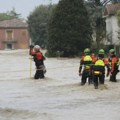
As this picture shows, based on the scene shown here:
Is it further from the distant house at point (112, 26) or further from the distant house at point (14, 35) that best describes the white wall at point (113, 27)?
the distant house at point (14, 35)

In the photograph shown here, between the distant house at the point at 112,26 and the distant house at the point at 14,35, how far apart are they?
65849 mm

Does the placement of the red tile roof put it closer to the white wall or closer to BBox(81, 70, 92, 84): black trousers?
the white wall

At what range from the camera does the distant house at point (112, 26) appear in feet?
217

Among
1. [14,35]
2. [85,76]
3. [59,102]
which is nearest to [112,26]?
[85,76]

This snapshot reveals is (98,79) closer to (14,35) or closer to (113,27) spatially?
(113,27)

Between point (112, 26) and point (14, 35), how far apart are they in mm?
70573

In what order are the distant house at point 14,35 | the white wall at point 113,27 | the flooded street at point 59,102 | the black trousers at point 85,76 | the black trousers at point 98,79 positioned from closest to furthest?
the flooded street at point 59,102 < the black trousers at point 98,79 < the black trousers at point 85,76 < the white wall at point 113,27 < the distant house at point 14,35

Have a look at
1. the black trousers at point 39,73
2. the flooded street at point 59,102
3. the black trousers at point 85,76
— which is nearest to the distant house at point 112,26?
the black trousers at point 39,73

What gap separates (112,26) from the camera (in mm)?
68688

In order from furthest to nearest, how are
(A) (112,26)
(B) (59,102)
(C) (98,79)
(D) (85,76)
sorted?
(A) (112,26) → (D) (85,76) → (C) (98,79) → (B) (59,102)

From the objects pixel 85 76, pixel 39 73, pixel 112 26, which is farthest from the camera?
pixel 112 26

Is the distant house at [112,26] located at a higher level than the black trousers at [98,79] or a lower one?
higher

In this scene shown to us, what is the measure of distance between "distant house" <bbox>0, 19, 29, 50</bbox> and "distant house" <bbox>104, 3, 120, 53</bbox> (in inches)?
2592

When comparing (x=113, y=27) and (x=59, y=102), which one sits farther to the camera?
(x=113, y=27)
